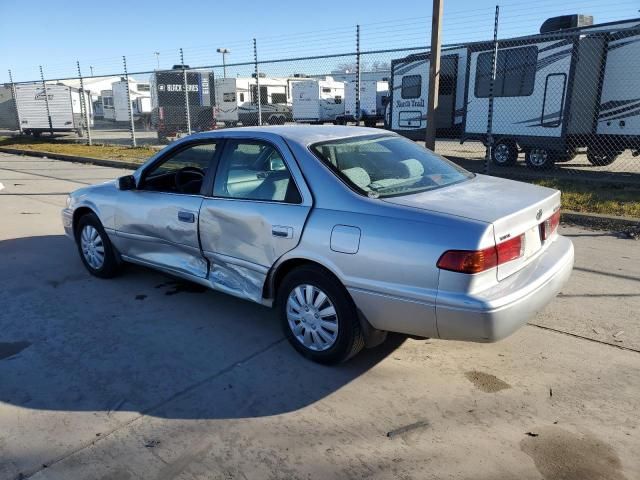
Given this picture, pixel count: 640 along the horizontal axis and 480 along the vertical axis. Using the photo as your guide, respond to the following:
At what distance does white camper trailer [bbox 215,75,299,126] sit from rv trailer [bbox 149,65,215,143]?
10.5 feet

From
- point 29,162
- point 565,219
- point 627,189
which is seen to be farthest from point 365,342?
point 29,162

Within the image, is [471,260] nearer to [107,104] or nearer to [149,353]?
[149,353]

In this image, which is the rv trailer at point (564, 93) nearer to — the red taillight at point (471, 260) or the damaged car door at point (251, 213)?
the damaged car door at point (251, 213)

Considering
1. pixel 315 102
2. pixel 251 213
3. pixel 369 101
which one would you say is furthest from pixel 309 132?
pixel 369 101

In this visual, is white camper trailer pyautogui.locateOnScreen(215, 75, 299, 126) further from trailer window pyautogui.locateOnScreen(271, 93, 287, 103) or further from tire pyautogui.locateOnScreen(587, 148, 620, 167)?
tire pyautogui.locateOnScreen(587, 148, 620, 167)

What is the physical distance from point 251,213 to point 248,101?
27.1 metres

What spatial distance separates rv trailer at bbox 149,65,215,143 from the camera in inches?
902

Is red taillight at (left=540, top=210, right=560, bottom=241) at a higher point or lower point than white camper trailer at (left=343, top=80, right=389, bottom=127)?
lower

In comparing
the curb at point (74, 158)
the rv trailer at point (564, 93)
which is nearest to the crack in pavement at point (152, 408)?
the rv trailer at point (564, 93)

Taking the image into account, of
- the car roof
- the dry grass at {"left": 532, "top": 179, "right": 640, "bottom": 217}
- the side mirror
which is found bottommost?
the dry grass at {"left": 532, "top": 179, "right": 640, "bottom": 217}

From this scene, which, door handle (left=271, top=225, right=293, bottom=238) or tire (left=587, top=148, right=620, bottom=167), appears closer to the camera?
door handle (left=271, top=225, right=293, bottom=238)

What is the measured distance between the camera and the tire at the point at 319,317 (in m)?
3.26

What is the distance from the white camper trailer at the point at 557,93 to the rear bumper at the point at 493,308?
8.04m

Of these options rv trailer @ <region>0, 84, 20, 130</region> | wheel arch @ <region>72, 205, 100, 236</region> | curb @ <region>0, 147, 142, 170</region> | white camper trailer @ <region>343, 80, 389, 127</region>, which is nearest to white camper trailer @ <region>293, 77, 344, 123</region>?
white camper trailer @ <region>343, 80, 389, 127</region>
